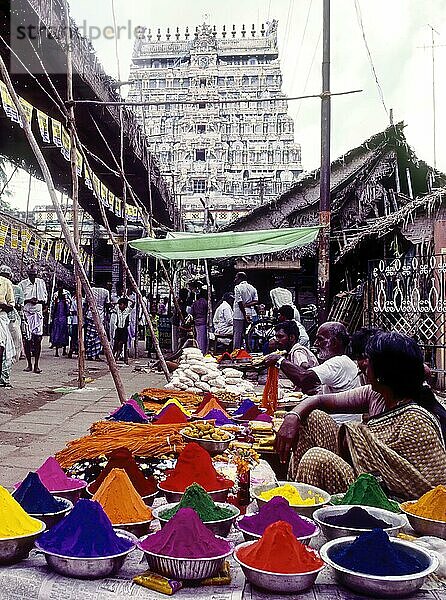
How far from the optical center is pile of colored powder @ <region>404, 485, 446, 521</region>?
2301mm

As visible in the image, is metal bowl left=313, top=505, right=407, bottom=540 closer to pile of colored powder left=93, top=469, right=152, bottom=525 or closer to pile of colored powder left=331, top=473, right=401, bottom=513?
pile of colored powder left=331, top=473, right=401, bottom=513

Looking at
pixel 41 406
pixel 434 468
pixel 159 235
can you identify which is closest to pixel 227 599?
pixel 434 468

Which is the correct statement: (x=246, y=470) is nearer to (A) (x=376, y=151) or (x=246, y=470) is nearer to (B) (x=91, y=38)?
(B) (x=91, y=38)

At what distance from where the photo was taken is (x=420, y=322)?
8.50 meters

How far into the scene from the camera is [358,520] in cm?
224

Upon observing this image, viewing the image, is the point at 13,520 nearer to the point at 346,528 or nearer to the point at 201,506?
the point at 201,506

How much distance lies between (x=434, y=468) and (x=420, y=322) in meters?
6.13

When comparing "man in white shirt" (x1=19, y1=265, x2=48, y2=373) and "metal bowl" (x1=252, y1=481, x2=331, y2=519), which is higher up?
"man in white shirt" (x1=19, y1=265, x2=48, y2=373)

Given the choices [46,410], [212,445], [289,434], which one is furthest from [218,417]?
[46,410]

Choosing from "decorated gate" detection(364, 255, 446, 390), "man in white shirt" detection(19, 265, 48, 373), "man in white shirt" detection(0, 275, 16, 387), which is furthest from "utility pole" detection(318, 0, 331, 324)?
"man in white shirt" detection(19, 265, 48, 373)

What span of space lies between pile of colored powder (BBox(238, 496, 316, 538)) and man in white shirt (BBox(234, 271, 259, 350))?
9.23 meters

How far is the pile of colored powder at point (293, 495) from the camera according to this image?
2.50m

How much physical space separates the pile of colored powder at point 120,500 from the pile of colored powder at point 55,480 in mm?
278

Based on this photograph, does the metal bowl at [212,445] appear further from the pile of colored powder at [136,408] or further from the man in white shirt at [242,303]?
the man in white shirt at [242,303]
